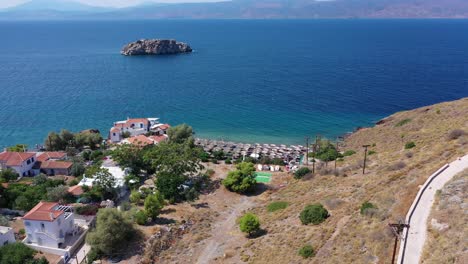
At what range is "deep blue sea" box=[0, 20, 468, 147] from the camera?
73438 mm

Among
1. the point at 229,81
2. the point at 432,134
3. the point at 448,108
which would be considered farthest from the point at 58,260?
the point at 229,81

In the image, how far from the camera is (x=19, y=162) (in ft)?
151

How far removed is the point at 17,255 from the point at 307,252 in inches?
834

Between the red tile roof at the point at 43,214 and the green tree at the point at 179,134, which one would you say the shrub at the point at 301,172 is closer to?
the green tree at the point at 179,134

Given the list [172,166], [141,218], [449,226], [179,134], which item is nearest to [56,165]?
[172,166]

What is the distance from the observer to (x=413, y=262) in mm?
19219

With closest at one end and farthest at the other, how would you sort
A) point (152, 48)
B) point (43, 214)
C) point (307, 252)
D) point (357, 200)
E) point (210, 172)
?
1. point (307, 252)
2. point (357, 200)
3. point (43, 214)
4. point (210, 172)
5. point (152, 48)

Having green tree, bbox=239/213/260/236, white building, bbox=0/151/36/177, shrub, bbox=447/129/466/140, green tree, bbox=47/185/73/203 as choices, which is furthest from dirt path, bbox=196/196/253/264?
white building, bbox=0/151/36/177

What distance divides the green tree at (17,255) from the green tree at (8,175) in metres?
18.0

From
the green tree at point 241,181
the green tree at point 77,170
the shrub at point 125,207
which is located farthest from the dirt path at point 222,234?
the green tree at point 77,170

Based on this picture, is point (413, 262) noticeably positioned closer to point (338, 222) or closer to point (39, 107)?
point (338, 222)

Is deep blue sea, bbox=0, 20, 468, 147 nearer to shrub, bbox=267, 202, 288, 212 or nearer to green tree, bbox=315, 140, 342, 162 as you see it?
green tree, bbox=315, 140, 342, 162

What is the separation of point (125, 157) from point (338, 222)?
27.9 metres

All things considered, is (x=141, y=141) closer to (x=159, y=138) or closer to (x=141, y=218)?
(x=159, y=138)
